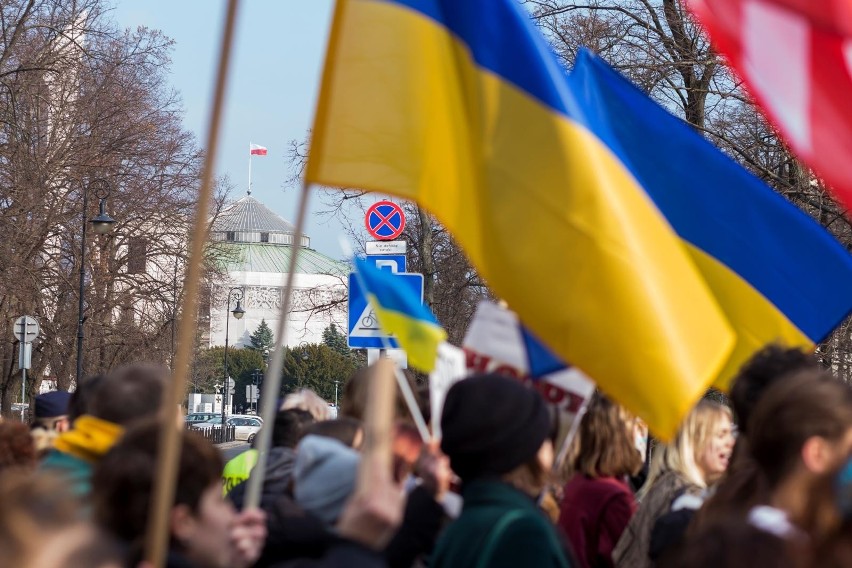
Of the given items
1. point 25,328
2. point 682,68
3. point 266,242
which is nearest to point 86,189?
point 25,328

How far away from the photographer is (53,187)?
30109mm

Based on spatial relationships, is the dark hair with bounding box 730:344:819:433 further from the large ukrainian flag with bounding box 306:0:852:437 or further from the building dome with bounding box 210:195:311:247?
the building dome with bounding box 210:195:311:247

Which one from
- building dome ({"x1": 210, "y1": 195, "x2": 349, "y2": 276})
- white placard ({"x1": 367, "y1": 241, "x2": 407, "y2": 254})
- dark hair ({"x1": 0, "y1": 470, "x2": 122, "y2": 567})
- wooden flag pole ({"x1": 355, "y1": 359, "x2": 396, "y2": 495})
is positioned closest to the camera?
dark hair ({"x1": 0, "y1": 470, "x2": 122, "y2": 567})

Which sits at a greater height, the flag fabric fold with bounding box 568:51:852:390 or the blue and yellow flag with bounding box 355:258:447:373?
the flag fabric fold with bounding box 568:51:852:390

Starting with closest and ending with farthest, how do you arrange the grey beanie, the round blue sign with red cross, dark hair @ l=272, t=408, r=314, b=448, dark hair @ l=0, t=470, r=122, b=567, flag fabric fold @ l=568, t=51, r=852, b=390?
dark hair @ l=0, t=470, r=122, b=567 → the grey beanie → flag fabric fold @ l=568, t=51, r=852, b=390 → dark hair @ l=272, t=408, r=314, b=448 → the round blue sign with red cross

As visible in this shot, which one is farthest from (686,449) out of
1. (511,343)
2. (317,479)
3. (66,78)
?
(66,78)

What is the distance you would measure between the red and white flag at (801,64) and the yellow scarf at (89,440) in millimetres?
2179

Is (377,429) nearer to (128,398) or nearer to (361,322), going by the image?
(128,398)

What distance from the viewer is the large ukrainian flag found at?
3.65 m

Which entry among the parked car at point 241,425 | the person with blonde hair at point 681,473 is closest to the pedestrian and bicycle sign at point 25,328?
the person with blonde hair at point 681,473

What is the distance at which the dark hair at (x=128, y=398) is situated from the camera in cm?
373

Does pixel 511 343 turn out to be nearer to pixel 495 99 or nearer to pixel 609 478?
pixel 495 99

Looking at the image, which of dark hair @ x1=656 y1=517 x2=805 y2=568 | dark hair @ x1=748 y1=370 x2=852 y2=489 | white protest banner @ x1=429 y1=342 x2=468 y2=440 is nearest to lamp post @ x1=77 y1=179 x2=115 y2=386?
white protest banner @ x1=429 y1=342 x2=468 y2=440

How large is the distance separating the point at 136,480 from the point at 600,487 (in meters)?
2.84
